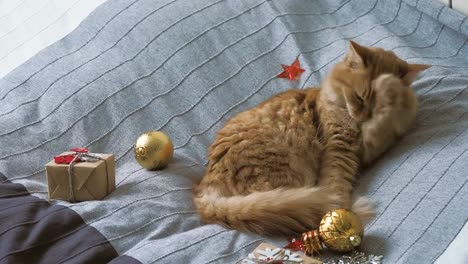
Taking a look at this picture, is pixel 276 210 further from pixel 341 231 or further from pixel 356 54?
pixel 356 54

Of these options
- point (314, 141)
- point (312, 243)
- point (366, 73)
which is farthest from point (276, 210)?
point (366, 73)

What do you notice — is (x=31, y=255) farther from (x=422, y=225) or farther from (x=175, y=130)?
(x=422, y=225)

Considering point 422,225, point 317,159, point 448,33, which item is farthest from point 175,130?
point 448,33

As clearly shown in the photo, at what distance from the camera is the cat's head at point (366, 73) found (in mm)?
1705

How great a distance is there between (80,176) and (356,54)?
75 centimetres

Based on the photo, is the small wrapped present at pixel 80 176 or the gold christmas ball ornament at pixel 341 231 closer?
the gold christmas ball ornament at pixel 341 231

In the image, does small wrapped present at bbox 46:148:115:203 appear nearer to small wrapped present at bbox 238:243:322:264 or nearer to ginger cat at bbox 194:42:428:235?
ginger cat at bbox 194:42:428:235

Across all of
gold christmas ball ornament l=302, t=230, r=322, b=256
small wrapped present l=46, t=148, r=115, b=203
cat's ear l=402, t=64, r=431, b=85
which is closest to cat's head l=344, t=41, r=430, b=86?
cat's ear l=402, t=64, r=431, b=85

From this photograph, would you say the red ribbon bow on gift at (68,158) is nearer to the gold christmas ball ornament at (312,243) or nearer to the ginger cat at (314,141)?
the ginger cat at (314,141)

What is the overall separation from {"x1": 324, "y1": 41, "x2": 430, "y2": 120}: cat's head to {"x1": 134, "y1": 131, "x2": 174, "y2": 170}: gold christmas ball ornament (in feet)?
1.58

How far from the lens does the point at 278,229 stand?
1.49 meters

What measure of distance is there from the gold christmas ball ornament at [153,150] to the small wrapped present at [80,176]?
90mm

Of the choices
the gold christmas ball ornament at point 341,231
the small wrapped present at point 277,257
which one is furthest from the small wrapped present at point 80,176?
the gold christmas ball ornament at point 341,231

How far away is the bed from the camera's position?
146 centimetres
